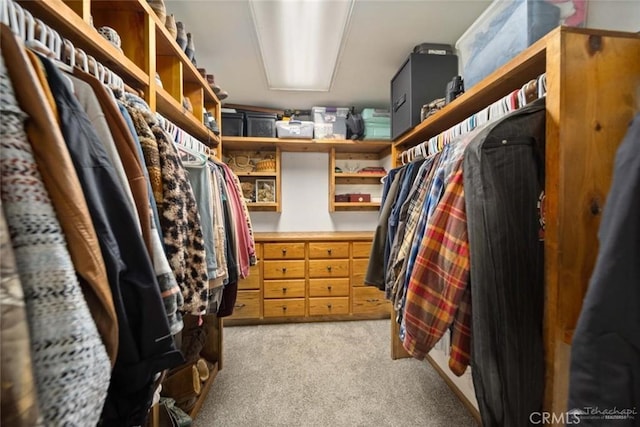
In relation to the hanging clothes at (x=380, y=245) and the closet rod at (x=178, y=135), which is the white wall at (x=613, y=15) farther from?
the closet rod at (x=178, y=135)

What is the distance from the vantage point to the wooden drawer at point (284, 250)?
243 cm

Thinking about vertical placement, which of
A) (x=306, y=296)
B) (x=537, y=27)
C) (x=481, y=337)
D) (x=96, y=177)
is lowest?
(x=306, y=296)

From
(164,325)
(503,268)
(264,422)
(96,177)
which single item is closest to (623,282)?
(503,268)

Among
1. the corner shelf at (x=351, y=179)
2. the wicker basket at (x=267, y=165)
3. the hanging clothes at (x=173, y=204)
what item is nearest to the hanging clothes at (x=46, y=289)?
the hanging clothes at (x=173, y=204)

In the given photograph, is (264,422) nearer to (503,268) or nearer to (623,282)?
(503,268)

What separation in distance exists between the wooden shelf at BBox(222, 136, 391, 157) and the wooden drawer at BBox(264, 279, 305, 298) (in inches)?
54.6

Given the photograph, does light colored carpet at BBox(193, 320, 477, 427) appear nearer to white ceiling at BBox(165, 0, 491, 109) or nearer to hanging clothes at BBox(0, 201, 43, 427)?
hanging clothes at BBox(0, 201, 43, 427)

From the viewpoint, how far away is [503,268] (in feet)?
2.20

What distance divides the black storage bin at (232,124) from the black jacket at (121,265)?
2.09 meters

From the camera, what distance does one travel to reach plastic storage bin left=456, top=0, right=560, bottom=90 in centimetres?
86

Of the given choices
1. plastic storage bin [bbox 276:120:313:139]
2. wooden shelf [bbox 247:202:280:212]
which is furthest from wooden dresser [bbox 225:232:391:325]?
plastic storage bin [bbox 276:120:313:139]

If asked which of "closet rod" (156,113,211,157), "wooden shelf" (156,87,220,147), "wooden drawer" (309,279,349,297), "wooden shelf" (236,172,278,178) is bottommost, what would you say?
"wooden drawer" (309,279,349,297)

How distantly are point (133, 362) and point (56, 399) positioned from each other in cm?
Result: 15

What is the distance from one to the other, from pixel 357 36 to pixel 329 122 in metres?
1.00
